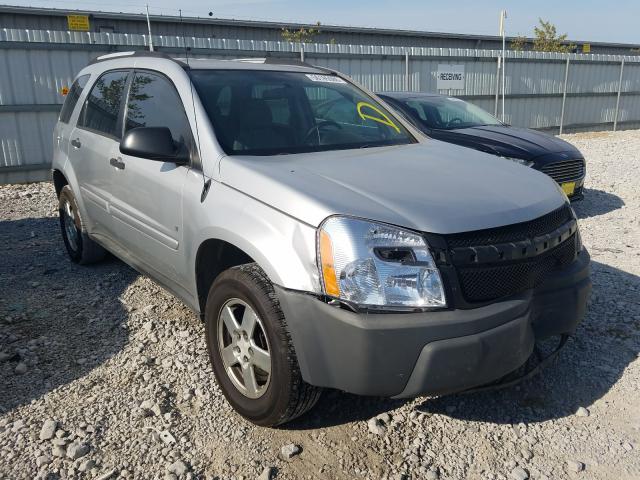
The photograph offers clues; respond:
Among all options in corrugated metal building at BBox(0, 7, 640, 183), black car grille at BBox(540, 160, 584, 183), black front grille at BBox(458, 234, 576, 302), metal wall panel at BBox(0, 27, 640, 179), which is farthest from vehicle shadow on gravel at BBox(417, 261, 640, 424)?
metal wall panel at BBox(0, 27, 640, 179)

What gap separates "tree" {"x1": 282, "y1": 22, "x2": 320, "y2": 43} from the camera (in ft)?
65.6

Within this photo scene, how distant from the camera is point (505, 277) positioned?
Answer: 2350mm

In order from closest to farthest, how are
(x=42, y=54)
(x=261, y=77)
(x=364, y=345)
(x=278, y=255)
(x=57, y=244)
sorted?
(x=364, y=345)
(x=278, y=255)
(x=261, y=77)
(x=57, y=244)
(x=42, y=54)

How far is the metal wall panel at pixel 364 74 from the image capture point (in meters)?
9.56

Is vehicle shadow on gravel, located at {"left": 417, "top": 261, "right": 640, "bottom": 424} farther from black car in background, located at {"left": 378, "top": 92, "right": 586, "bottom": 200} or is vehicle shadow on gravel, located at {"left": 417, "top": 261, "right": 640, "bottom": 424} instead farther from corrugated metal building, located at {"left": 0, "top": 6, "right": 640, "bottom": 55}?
corrugated metal building, located at {"left": 0, "top": 6, "right": 640, "bottom": 55}

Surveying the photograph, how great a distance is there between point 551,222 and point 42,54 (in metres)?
9.75

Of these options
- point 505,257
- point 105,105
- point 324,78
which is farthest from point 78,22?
point 505,257

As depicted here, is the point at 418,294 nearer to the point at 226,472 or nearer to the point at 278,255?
the point at 278,255

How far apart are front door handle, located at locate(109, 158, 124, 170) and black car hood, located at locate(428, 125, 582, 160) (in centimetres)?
420

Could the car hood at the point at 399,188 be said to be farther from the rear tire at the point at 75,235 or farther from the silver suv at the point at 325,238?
the rear tire at the point at 75,235

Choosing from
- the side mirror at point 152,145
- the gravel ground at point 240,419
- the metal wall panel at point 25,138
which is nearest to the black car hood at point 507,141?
the gravel ground at point 240,419

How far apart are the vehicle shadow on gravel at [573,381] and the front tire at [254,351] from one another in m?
0.81

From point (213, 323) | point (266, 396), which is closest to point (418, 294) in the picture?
point (266, 396)

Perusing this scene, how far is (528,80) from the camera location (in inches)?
655
